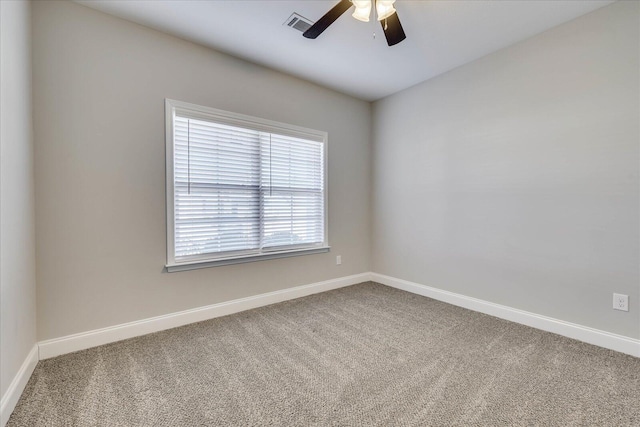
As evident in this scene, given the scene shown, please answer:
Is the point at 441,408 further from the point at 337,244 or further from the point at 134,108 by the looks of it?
the point at 134,108

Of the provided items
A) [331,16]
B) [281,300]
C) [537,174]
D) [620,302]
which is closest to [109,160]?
[331,16]

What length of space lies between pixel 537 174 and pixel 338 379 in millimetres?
2451

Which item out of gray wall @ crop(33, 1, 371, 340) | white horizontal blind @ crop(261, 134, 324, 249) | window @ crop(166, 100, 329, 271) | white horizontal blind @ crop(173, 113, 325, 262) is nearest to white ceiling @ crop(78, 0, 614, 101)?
gray wall @ crop(33, 1, 371, 340)

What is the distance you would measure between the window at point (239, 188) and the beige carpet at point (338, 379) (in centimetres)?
78

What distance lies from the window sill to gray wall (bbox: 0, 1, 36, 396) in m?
0.91

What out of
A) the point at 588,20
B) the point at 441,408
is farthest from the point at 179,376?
the point at 588,20

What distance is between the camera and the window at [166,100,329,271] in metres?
2.54

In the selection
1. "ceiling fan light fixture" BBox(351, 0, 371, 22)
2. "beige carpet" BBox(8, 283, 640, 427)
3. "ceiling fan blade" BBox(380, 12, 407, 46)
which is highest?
"ceiling fan light fixture" BBox(351, 0, 371, 22)

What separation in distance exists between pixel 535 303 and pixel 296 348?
2.21 m

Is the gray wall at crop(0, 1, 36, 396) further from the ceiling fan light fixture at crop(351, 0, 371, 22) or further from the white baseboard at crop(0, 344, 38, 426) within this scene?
the ceiling fan light fixture at crop(351, 0, 371, 22)

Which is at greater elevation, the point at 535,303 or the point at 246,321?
the point at 535,303

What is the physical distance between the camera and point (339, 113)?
12.2 feet

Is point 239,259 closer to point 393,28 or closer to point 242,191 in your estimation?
point 242,191

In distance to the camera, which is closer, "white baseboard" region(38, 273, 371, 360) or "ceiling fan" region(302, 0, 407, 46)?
"ceiling fan" region(302, 0, 407, 46)
